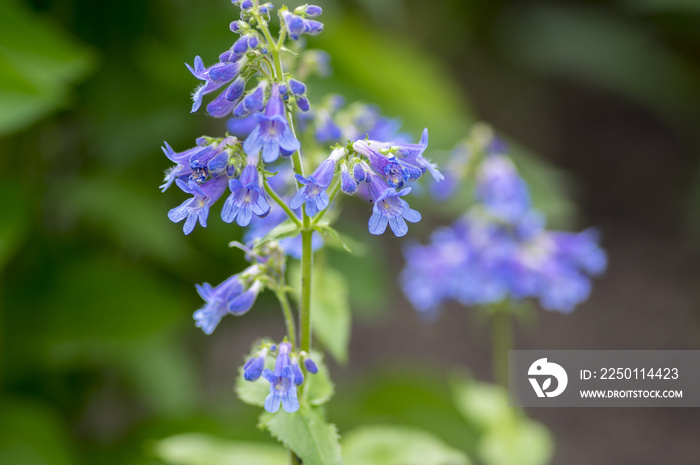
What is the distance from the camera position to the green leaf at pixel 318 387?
1526 millimetres

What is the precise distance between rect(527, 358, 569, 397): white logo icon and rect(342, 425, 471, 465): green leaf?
0.60 metres

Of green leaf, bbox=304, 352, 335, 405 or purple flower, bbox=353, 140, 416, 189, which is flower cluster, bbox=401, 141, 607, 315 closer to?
green leaf, bbox=304, 352, 335, 405

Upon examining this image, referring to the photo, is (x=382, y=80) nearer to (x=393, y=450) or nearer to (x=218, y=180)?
(x=393, y=450)

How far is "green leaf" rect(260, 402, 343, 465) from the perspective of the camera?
1408 millimetres

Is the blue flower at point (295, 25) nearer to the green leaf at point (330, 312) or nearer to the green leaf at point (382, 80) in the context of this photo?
the green leaf at point (330, 312)

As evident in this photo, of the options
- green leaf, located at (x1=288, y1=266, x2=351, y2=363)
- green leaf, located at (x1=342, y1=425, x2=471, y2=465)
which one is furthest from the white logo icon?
green leaf, located at (x1=288, y1=266, x2=351, y2=363)

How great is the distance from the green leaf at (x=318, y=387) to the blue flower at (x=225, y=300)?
0.22 m

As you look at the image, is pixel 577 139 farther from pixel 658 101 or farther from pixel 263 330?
pixel 263 330

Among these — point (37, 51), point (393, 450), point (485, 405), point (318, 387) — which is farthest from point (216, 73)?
point (485, 405)

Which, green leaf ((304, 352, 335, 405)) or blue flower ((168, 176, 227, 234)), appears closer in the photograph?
blue flower ((168, 176, 227, 234))

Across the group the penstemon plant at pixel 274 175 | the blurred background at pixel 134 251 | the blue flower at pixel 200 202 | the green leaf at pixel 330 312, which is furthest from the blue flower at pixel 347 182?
the blurred background at pixel 134 251

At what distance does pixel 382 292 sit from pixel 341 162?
1994mm

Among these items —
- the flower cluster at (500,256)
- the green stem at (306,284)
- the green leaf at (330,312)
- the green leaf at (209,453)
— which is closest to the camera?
the green stem at (306,284)

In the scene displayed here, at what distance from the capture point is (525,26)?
21.9ft
